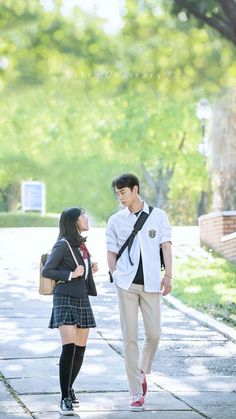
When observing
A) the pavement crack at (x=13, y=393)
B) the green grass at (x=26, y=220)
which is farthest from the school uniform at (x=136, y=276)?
the green grass at (x=26, y=220)

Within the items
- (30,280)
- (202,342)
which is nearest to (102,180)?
(30,280)

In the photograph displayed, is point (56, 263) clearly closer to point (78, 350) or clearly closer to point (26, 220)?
point (78, 350)

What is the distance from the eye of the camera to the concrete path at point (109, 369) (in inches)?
344

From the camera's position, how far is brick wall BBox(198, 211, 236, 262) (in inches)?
968

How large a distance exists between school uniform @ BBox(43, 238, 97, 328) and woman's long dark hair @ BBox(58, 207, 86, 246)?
0.05 m

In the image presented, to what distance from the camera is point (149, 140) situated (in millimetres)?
51938

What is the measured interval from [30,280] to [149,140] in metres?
32.0

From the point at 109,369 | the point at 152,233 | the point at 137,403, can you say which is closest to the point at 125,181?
the point at 152,233

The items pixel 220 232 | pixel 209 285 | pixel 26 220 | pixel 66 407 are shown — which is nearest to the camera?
pixel 66 407

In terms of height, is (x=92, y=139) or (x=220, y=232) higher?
(x=92, y=139)

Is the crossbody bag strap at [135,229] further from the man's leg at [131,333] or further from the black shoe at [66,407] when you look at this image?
the black shoe at [66,407]

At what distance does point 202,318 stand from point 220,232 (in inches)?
418

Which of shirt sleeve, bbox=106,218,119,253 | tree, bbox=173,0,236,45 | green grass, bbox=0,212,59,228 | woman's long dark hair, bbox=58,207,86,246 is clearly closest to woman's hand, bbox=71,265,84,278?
woman's long dark hair, bbox=58,207,86,246

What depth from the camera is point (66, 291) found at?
8.64 metres
